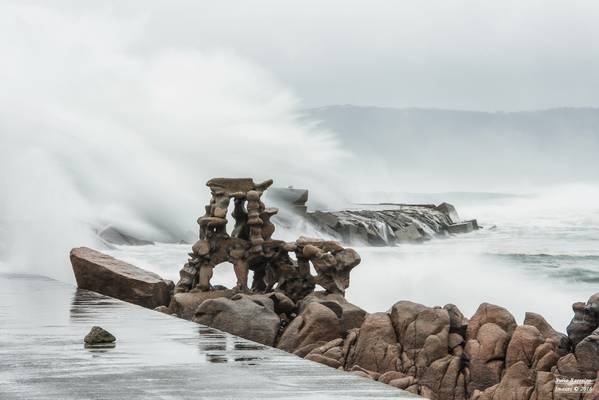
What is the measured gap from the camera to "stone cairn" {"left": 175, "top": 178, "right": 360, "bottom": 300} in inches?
447

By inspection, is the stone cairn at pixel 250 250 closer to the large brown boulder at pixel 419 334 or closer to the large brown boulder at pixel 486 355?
the large brown boulder at pixel 419 334

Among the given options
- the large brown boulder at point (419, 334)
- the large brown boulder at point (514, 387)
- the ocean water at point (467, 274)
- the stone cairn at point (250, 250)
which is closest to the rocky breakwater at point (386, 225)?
the ocean water at point (467, 274)

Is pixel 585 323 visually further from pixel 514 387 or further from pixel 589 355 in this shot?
pixel 514 387

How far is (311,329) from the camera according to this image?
886 centimetres

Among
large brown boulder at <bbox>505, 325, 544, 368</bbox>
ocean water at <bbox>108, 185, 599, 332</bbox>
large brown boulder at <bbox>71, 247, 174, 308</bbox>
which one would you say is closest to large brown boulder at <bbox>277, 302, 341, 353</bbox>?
large brown boulder at <bbox>505, 325, 544, 368</bbox>

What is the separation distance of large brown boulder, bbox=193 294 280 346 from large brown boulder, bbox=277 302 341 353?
12 cm

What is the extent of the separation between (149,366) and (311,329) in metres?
3.43

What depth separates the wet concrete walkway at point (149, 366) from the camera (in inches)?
189

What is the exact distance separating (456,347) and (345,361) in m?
0.83

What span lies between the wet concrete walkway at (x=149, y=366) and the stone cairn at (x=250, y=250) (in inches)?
135

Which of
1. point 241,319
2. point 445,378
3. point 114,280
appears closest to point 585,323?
point 445,378

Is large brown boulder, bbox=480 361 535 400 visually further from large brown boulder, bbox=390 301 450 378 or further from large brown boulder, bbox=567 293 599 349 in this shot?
large brown boulder, bbox=567 293 599 349

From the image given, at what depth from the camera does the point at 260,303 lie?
31.5 feet

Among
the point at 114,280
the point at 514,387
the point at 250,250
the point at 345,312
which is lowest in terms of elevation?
the point at 514,387
